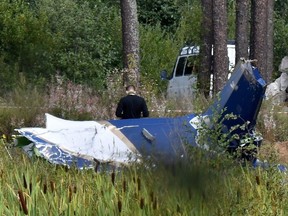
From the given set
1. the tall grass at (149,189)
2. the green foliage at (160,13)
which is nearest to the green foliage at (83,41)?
the green foliage at (160,13)

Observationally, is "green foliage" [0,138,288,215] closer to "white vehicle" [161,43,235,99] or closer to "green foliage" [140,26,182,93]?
"white vehicle" [161,43,235,99]

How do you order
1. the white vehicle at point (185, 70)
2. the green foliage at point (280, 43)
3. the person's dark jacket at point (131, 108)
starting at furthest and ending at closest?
the green foliage at point (280, 43)
the white vehicle at point (185, 70)
the person's dark jacket at point (131, 108)

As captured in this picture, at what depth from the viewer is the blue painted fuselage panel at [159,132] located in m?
9.91

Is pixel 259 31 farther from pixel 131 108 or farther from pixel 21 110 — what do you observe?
pixel 131 108

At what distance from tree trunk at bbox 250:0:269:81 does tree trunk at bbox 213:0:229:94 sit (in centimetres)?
129

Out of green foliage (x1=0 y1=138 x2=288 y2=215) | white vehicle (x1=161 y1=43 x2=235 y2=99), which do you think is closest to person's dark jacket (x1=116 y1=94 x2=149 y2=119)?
green foliage (x1=0 y1=138 x2=288 y2=215)

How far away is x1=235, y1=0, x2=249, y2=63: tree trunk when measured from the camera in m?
25.5

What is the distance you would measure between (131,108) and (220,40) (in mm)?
8182

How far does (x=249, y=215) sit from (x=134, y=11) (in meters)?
16.5

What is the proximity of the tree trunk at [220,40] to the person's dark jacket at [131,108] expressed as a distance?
7345 millimetres

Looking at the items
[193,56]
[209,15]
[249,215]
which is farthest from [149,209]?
[193,56]

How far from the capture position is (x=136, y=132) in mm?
12594

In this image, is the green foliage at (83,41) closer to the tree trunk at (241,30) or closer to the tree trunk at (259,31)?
the tree trunk at (241,30)

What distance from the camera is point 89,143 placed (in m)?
12.4
